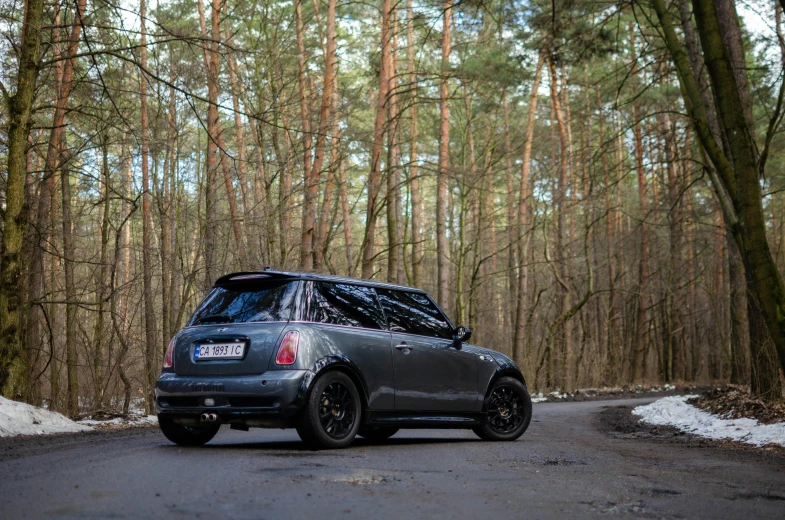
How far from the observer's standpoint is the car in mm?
7961

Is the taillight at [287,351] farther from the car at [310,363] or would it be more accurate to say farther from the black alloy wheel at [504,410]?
the black alloy wheel at [504,410]

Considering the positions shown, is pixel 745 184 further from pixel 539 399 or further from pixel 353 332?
pixel 539 399

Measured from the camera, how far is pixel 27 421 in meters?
10.2

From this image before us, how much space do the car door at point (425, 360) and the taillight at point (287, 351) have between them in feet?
4.64

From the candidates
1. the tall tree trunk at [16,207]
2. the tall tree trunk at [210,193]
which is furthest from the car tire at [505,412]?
the tall tree trunk at [210,193]

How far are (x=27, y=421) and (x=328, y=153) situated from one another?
22.5m

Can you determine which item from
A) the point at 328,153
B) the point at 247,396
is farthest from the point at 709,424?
the point at 328,153

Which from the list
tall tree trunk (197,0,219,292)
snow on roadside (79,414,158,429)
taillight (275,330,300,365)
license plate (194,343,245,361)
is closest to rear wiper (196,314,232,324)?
license plate (194,343,245,361)

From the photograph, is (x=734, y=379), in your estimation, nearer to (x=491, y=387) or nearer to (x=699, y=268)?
(x=491, y=387)

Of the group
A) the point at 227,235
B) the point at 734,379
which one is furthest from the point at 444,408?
the point at 734,379

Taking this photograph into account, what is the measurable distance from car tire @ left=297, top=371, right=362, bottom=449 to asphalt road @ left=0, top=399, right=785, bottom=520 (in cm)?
17

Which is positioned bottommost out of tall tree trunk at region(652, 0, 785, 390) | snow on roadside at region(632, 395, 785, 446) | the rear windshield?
snow on roadside at region(632, 395, 785, 446)

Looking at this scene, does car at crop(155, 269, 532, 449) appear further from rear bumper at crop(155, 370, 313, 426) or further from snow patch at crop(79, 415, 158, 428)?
snow patch at crop(79, 415, 158, 428)

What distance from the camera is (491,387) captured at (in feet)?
33.8
